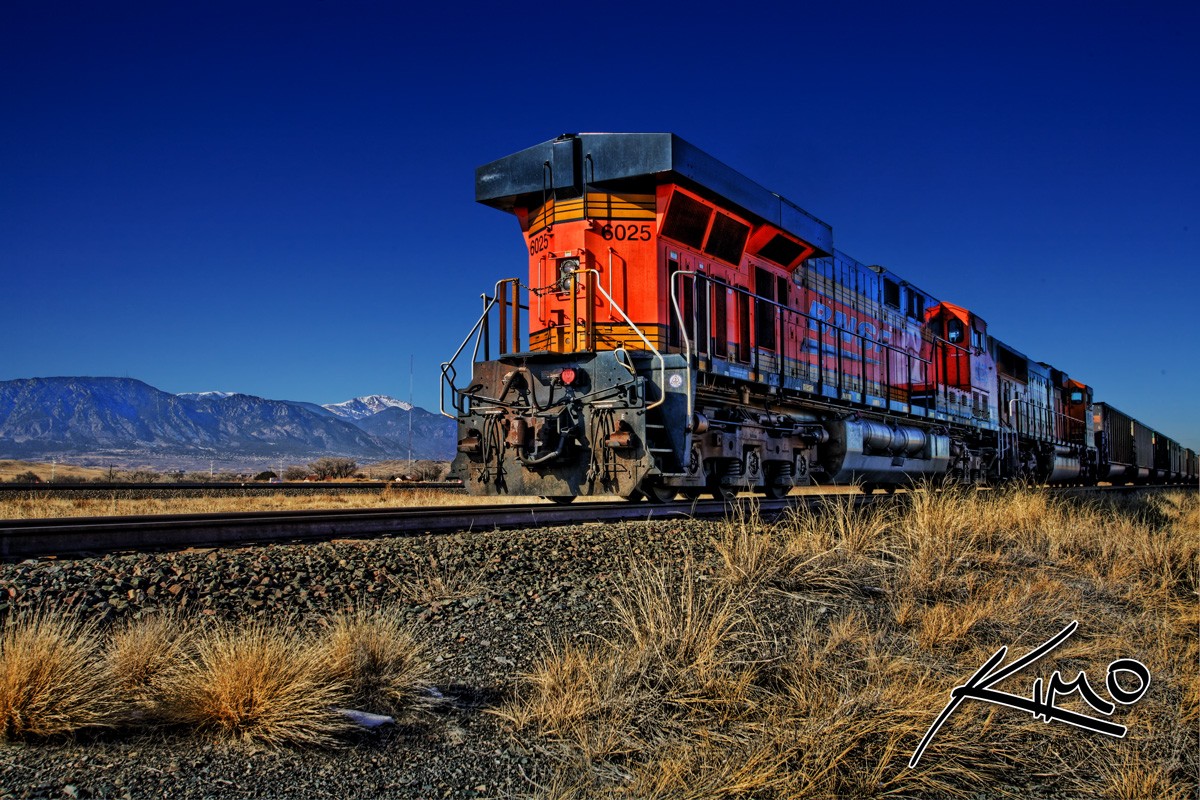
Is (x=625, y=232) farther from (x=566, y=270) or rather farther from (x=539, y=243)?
(x=539, y=243)

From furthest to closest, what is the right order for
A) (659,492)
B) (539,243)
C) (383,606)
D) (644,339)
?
(539,243) < (659,492) < (644,339) < (383,606)

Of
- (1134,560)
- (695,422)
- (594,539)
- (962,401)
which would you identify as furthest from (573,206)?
(962,401)

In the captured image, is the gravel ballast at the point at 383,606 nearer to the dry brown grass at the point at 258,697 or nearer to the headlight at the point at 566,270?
A: the dry brown grass at the point at 258,697

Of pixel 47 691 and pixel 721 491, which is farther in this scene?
pixel 721 491

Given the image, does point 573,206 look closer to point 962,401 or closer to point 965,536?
point 965,536

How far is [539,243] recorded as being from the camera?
35.2 ft

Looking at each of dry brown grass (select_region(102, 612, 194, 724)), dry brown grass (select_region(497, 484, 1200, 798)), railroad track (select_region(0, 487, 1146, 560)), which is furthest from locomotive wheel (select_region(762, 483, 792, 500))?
dry brown grass (select_region(102, 612, 194, 724))

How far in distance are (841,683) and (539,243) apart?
803 centimetres

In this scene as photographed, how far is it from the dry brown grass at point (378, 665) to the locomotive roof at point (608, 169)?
7.06 m

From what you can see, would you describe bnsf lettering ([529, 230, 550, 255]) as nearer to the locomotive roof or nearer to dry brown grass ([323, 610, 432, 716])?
the locomotive roof

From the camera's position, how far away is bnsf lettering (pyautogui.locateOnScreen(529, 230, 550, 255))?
10534mm

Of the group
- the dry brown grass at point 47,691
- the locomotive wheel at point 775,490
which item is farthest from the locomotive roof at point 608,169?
the dry brown grass at point 47,691

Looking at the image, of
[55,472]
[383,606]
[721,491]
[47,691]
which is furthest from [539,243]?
[55,472]

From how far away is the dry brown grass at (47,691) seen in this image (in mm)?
2678
